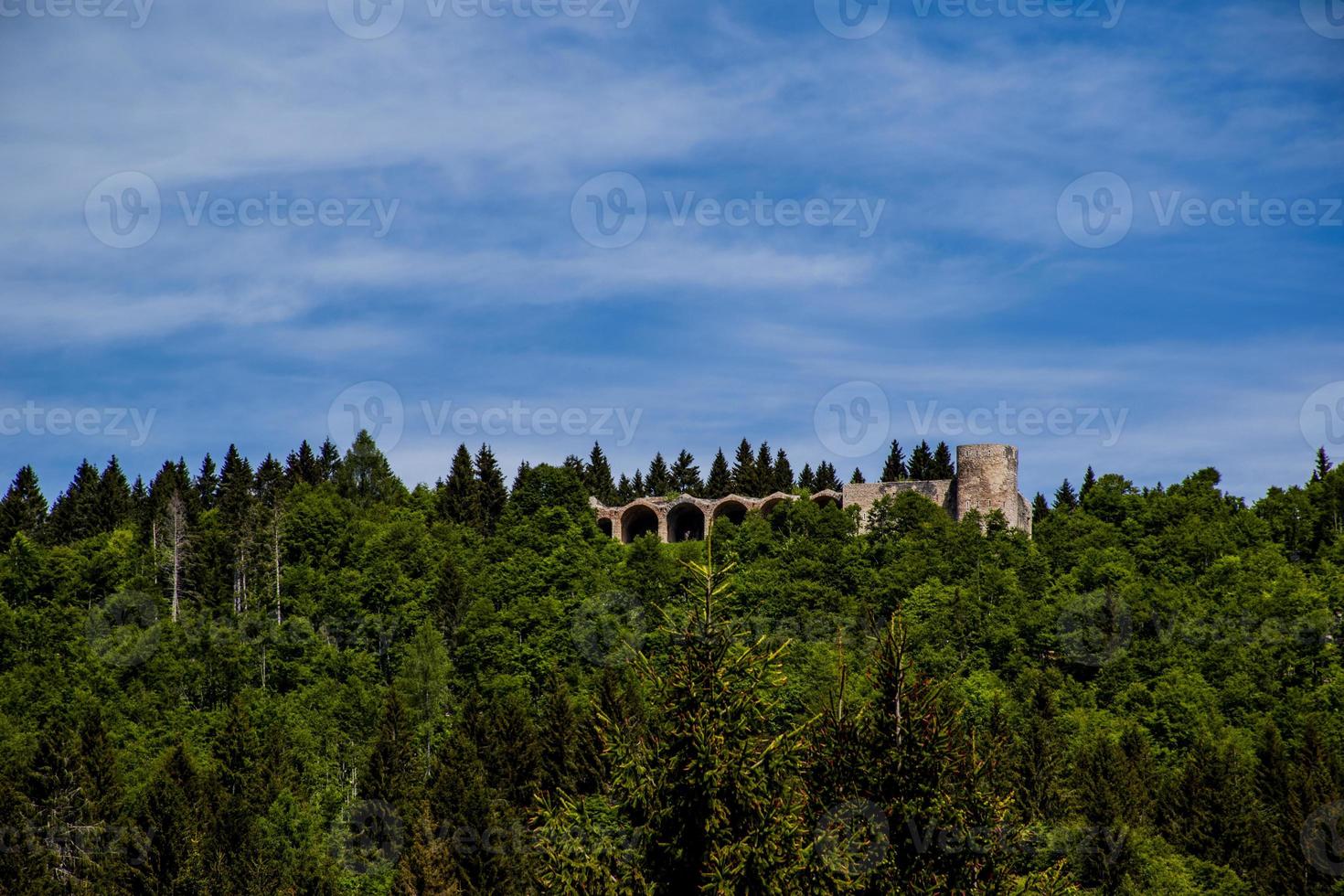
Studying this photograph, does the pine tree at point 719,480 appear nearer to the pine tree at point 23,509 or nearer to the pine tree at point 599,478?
the pine tree at point 599,478

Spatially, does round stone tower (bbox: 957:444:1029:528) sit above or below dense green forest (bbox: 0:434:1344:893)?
above

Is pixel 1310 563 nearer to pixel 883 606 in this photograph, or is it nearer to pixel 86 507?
pixel 883 606

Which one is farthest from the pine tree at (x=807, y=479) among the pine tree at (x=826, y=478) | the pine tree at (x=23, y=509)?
the pine tree at (x=23, y=509)

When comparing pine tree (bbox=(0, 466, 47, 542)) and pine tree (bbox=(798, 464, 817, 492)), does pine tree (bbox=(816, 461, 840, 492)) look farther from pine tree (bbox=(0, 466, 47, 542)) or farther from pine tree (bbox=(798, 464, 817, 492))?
pine tree (bbox=(0, 466, 47, 542))

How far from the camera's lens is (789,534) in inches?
4213

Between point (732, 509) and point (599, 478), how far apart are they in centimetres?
2729

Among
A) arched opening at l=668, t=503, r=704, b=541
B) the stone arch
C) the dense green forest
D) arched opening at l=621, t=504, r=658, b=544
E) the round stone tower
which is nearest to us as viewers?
the dense green forest

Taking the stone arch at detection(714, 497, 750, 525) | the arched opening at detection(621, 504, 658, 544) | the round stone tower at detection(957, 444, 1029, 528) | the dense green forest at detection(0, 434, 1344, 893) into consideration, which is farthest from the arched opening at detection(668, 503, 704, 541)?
the round stone tower at detection(957, 444, 1029, 528)

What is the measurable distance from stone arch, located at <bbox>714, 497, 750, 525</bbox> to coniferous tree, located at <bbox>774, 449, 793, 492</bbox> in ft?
41.8

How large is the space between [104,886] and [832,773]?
4667cm

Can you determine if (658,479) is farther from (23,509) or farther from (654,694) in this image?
(654,694)

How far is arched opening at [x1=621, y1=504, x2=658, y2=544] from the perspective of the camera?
121m

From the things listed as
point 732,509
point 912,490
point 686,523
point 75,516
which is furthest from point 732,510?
point 75,516

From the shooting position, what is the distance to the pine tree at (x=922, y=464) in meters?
143
